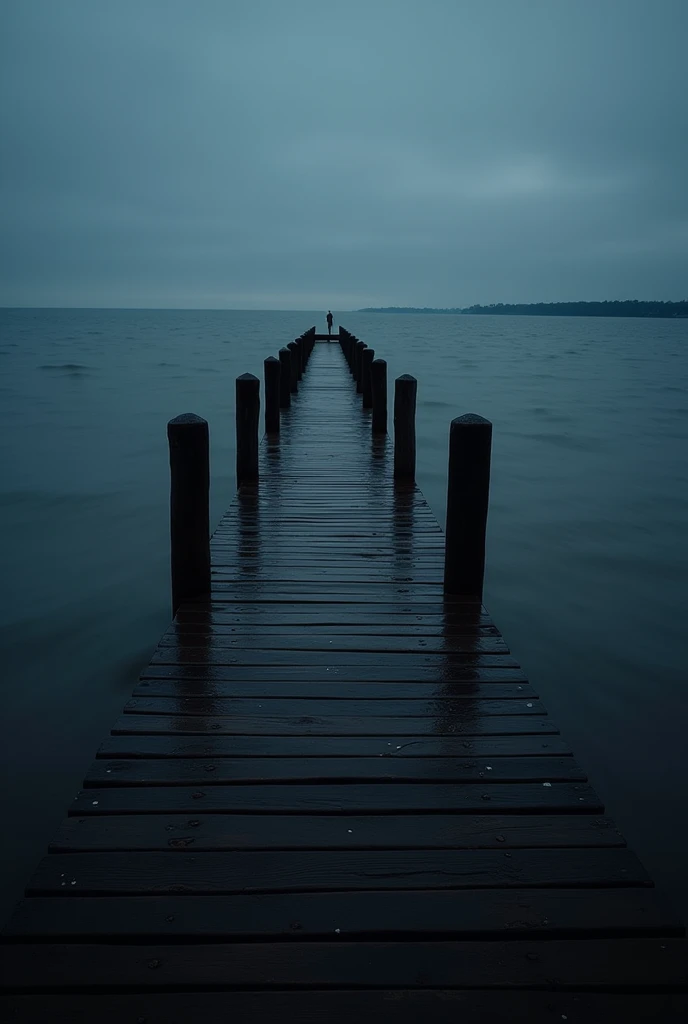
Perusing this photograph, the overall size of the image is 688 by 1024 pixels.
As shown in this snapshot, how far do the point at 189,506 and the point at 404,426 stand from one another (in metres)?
3.42

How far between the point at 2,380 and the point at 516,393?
2253 cm

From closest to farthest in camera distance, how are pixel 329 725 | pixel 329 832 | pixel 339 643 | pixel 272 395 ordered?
pixel 329 832
pixel 329 725
pixel 339 643
pixel 272 395

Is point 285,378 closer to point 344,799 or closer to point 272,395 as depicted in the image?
point 272,395

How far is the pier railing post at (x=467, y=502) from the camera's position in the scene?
3.97m

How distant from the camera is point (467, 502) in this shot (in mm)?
4062

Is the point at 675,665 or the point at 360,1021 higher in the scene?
the point at 360,1021

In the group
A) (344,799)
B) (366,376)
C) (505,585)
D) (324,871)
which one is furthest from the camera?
(366,376)

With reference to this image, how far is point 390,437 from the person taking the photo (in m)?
10.0

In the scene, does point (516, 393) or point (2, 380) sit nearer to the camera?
point (516, 393)

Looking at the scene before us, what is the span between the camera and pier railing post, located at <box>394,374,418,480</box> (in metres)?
6.87

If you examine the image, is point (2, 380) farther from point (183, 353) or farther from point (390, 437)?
point (390, 437)

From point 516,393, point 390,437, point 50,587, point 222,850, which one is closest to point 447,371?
point 516,393

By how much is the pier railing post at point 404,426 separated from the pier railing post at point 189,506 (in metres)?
3.17

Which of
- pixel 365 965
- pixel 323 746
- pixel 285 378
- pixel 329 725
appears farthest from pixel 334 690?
pixel 285 378
